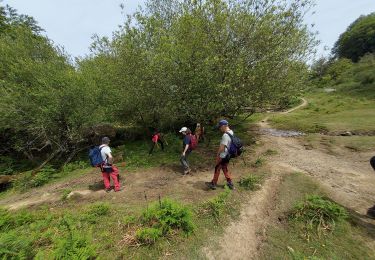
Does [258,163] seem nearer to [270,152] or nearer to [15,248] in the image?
[270,152]

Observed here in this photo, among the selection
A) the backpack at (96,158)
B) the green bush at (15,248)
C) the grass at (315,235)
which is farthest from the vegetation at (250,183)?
the green bush at (15,248)

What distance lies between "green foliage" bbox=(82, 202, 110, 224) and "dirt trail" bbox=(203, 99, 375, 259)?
3691 millimetres

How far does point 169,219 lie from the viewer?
20.0 feet

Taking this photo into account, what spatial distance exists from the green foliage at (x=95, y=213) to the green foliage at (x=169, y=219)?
1749 mm

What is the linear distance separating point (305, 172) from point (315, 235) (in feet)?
15.9

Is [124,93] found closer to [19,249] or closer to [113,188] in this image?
[113,188]

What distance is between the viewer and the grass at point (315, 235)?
529 cm

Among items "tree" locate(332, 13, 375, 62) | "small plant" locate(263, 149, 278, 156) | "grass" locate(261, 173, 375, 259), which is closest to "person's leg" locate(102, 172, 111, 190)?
"grass" locate(261, 173, 375, 259)

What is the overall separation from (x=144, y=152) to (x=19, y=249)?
1093cm

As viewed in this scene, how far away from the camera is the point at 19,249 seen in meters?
5.31

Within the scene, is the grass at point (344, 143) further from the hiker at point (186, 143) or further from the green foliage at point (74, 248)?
the green foliage at point (74, 248)

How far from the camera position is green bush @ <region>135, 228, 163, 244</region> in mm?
5648

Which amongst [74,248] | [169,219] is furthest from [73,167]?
[169,219]

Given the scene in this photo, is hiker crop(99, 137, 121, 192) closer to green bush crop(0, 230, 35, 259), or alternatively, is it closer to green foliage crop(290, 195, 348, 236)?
green bush crop(0, 230, 35, 259)
